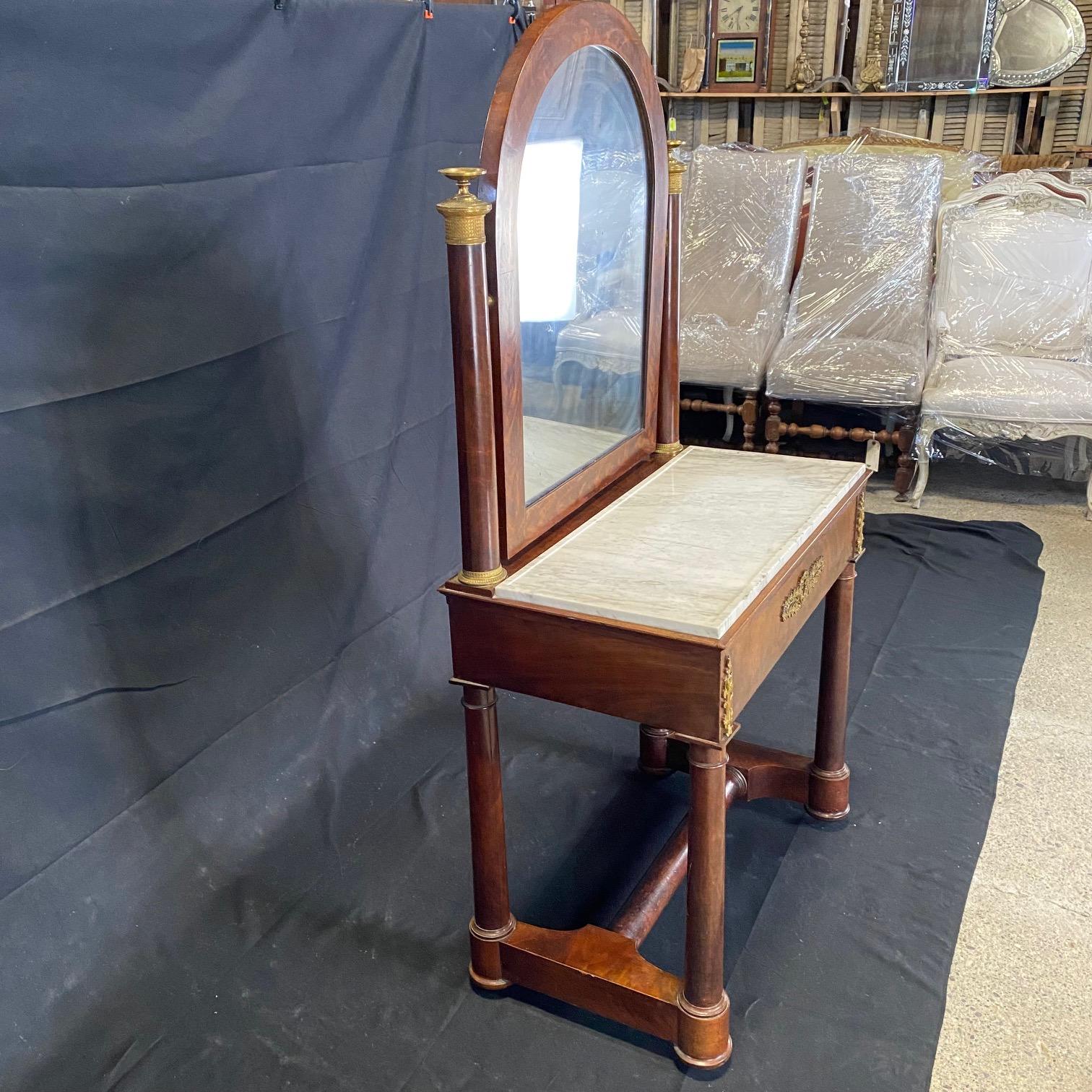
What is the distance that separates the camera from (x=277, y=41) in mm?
1670

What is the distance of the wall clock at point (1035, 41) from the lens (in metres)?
5.18

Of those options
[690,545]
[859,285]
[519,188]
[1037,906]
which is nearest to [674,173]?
[519,188]

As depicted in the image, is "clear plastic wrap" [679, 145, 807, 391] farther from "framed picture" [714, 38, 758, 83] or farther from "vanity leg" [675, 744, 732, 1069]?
"vanity leg" [675, 744, 732, 1069]

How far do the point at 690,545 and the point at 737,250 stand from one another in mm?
2877

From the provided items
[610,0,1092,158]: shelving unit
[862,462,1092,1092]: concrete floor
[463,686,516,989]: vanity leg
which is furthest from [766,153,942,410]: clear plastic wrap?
[463,686,516,989]: vanity leg

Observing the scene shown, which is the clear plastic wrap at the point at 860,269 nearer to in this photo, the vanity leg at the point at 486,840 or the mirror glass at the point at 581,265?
the mirror glass at the point at 581,265

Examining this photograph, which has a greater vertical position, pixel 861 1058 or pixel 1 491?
pixel 1 491

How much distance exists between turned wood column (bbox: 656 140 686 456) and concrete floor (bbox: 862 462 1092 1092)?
92 centimetres

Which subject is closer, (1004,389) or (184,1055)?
(184,1055)

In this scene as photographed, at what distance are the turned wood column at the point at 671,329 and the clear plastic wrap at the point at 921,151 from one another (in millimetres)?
3204

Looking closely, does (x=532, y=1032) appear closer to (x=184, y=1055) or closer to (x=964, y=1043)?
(x=184, y=1055)

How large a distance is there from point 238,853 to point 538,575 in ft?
2.82

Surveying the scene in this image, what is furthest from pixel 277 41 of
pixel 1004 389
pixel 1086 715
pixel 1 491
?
pixel 1004 389

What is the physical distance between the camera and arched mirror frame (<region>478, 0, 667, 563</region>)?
1.14 meters
